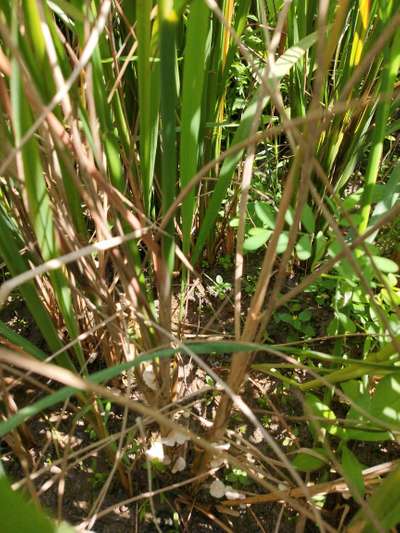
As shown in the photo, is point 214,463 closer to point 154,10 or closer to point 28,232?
point 28,232

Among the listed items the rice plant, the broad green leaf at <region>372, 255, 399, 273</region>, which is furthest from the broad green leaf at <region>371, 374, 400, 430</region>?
the broad green leaf at <region>372, 255, 399, 273</region>

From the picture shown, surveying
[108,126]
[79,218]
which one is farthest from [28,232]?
[108,126]

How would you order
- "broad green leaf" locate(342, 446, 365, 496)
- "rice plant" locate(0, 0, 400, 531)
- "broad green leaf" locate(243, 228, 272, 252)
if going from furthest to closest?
"broad green leaf" locate(243, 228, 272, 252) < "broad green leaf" locate(342, 446, 365, 496) < "rice plant" locate(0, 0, 400, 531)

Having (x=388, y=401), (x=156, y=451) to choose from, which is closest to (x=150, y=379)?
(x=156, y=451)

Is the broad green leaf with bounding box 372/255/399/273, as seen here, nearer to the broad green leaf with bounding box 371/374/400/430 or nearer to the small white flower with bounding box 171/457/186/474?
the broad green leaf with bounding box 371/374/400/430

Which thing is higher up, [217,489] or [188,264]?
[188,264]

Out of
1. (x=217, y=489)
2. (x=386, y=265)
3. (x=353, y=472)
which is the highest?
(x=386, y=265)

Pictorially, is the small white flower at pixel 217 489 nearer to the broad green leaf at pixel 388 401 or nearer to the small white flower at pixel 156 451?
the small white flower at pixel 156 451

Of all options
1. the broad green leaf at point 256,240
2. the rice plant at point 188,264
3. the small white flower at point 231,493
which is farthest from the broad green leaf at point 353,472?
the broad green leaf at point 256,240

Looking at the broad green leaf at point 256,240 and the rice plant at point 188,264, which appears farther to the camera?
the broad green leaf at point 256,240

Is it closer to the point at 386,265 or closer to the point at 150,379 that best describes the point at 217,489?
the point at 150,379

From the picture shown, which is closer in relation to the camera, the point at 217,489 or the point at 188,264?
the point at 188,264
